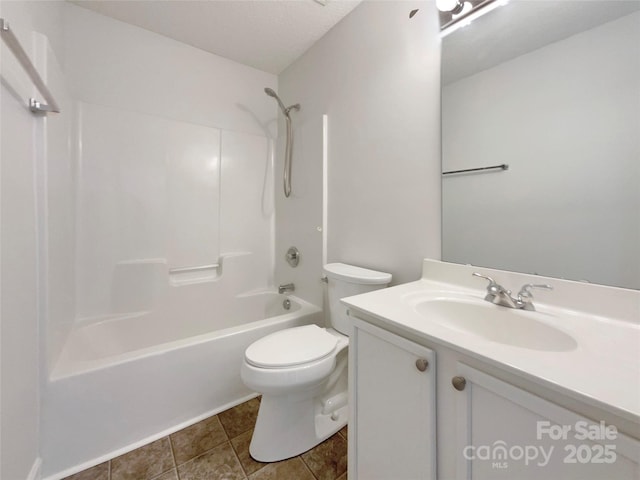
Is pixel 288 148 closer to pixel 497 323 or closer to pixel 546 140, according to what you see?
pixel 546 140

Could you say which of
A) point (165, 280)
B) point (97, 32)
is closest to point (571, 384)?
point (165, 280)

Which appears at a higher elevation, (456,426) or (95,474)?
(456,426)

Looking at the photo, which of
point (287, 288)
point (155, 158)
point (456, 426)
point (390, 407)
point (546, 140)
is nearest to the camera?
point (456, 426)

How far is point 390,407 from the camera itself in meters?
0.76

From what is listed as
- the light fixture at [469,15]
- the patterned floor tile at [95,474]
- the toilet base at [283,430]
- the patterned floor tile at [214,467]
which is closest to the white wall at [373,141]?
the light fixture at [469,15]

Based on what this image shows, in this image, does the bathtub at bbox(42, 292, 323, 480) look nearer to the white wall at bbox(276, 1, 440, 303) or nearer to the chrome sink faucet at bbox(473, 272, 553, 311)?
the white wall at bbox(276, 1, 440, 303)

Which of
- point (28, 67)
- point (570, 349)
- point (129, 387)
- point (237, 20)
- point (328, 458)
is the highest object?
point (237, 20)

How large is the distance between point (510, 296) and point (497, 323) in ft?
0.34

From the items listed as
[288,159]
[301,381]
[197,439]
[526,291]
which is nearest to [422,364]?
[526,291]

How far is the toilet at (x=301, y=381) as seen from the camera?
3.51 feet

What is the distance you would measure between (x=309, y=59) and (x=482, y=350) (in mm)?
2144

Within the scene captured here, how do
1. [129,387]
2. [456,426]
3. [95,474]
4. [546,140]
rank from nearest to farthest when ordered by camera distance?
[456,426] < [546,140] < [95,474] < [129,387]

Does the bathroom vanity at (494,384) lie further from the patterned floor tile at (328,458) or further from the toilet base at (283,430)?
the toilet base at (283,430)

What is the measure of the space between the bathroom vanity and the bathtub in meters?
0.86
